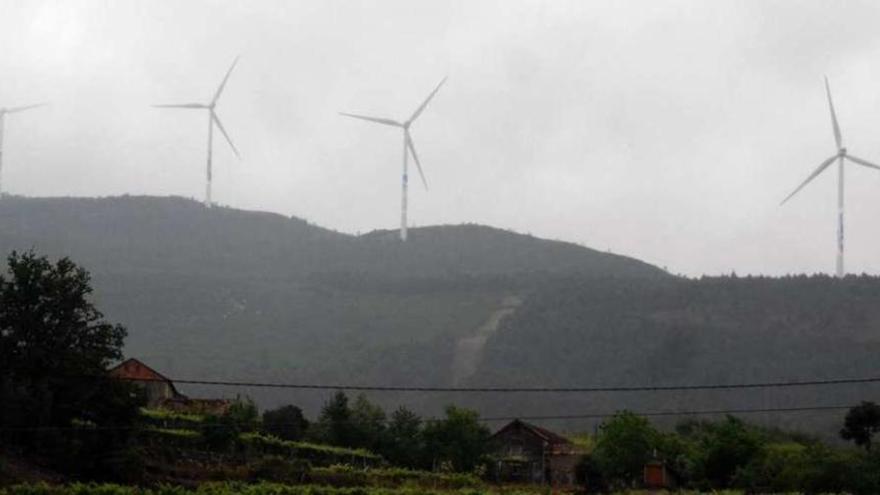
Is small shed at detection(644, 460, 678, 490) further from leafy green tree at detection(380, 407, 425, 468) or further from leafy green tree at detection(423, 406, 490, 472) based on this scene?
leafy green tree at detection(380, 407, 425, 468)

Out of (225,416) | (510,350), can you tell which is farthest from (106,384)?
(510,350)

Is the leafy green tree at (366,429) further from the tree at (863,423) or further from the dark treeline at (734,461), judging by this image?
the tree at (863,423)

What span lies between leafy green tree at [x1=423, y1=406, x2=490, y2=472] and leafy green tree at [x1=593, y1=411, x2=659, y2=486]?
7.98 meters

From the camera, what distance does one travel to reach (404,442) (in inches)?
3723

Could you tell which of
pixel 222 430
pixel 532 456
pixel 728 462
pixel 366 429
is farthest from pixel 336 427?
pixel 728 462

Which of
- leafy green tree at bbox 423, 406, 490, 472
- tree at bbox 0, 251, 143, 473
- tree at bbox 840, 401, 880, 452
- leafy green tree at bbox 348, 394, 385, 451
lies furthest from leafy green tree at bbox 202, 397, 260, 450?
tree at bbox 840, 401, 880, 452

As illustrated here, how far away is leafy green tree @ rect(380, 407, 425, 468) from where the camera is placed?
92.5m

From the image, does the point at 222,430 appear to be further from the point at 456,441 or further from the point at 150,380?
the point at 150,380

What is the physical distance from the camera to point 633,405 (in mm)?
160250

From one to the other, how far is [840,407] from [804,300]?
41982 millimetres

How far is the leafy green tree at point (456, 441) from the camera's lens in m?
93.9

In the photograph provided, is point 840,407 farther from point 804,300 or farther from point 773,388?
point 804,300

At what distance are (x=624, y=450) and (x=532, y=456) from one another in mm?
6967

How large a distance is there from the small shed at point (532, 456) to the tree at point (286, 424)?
39.3 feet
